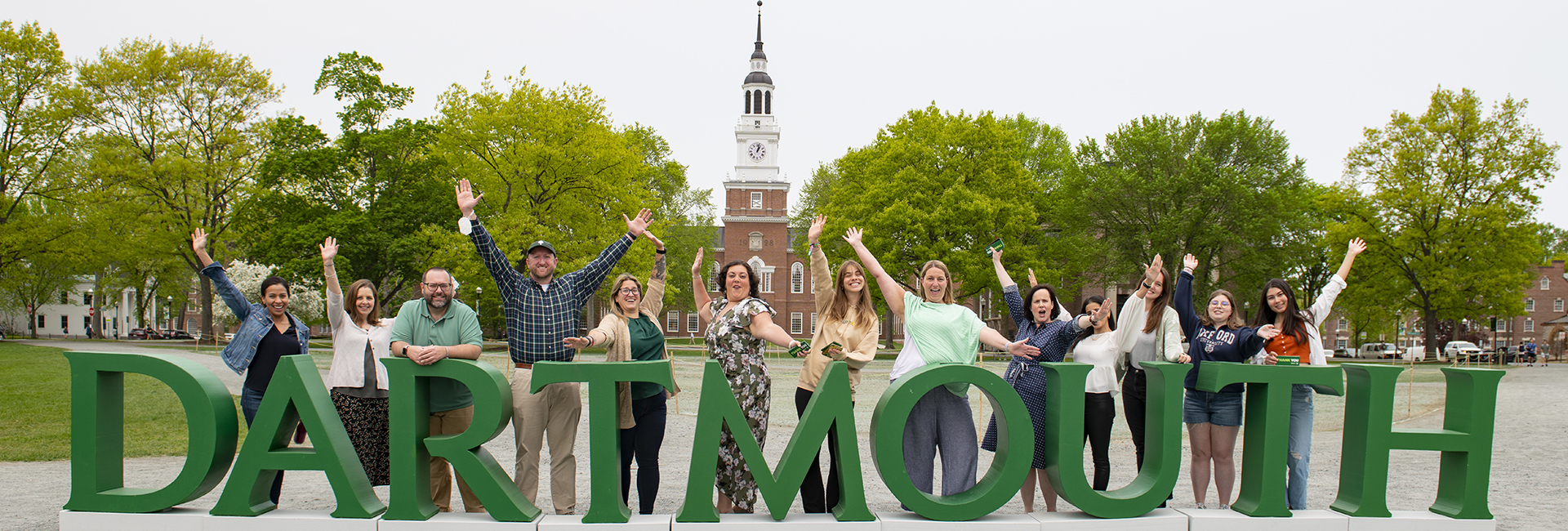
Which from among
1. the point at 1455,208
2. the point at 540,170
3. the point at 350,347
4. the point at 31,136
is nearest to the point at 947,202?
the point at 540,170

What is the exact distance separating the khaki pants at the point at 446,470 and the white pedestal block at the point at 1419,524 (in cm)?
556

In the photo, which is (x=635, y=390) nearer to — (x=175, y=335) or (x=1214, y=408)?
(x=1214, y=408)

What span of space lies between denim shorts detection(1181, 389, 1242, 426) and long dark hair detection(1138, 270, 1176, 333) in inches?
19.3

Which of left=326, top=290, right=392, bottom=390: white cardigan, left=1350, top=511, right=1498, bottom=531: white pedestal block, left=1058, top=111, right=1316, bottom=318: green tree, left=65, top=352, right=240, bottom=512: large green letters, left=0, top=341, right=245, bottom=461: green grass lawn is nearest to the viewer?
left=65, top=352, right=240, bottom=512: large green letters

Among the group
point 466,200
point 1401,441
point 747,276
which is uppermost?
point 466,200

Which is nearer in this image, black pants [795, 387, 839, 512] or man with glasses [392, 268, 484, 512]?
man with glasses [392, 268, 484, 512]

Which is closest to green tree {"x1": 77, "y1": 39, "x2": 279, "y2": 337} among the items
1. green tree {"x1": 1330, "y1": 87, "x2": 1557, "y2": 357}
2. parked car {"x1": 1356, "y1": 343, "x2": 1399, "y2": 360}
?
green tree {"x1": 1330, "y1": 87, "x2": 1557, "y2": 357}

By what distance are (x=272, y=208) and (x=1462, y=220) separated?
146 ft

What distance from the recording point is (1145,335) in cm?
543

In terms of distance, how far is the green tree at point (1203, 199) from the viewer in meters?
31.3

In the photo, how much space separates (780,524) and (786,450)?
0.43 metres

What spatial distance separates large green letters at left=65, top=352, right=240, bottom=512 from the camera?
4.62 meters

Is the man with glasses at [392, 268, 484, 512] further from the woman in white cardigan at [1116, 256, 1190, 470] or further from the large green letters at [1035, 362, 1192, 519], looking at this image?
the woman in white cardigan at [1116, 256, 1190, 470]

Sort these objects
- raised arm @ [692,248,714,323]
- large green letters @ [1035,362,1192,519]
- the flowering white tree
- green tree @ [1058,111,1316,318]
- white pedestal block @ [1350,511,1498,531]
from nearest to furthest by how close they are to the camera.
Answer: large green letters @ [1035,362,1192,519], white pedestal block @ [1350,511,1498,531], raised arm @ [692,248,714,323], green tree @ [1058,111,1316,318], the flowering white tree
